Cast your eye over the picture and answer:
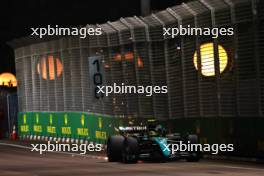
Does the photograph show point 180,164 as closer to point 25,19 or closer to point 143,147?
point 143,147

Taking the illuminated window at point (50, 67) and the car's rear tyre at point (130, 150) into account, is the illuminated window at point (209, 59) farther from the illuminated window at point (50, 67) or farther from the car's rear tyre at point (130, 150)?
the illuminated window at point (50, 67)

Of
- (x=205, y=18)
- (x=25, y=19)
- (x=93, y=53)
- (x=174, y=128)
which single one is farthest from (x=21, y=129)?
(x=25, y=19)

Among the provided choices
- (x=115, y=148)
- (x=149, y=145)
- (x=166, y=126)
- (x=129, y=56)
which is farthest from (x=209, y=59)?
(x=129, y=56)

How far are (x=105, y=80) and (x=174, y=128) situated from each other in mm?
6224

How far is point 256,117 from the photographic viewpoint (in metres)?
24.8

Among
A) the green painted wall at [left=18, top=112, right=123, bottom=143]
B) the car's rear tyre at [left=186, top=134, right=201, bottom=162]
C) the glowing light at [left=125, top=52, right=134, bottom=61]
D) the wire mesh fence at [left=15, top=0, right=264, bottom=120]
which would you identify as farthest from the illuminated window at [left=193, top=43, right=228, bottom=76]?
the green painted wall at [left=18, top=112, right=123, bottom=143]

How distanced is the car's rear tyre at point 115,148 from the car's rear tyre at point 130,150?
1.14ft

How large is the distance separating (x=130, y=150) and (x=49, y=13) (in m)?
79.3

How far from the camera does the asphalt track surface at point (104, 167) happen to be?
67.4 ft

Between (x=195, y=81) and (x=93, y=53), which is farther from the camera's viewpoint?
(x=93, y=53)

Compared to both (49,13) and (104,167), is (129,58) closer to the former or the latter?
(104,167)

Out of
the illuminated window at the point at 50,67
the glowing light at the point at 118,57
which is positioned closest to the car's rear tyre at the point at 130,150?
the glowing light at the point at 118,57

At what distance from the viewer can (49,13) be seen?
102 meters

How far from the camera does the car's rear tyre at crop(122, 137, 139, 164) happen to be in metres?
24.2
